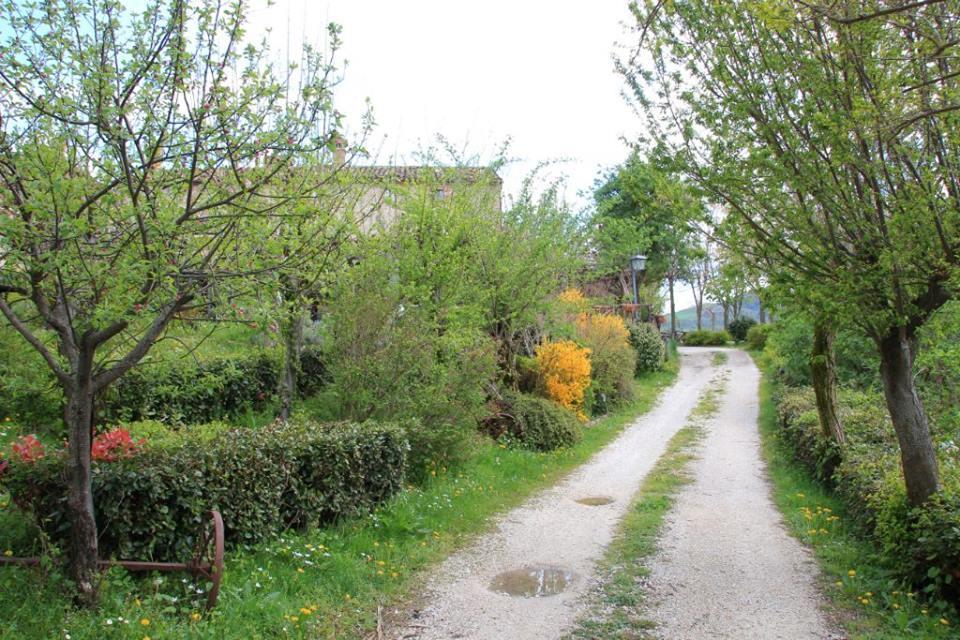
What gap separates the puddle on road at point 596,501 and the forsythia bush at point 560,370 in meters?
4.93

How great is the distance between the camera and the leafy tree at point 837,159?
15.9 ft

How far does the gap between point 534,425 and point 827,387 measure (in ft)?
16.1

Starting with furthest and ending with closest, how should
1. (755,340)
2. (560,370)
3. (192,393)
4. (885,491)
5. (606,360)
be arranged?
(755,340), (606,360), (560,370), (192,393), (885,491)

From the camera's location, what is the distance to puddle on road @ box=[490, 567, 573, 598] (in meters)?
5.78

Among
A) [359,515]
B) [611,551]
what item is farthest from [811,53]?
[359,515]

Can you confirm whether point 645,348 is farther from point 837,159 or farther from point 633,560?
point 837,159

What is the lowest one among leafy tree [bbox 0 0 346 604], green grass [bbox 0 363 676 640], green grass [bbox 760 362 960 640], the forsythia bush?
green grass [bbox 760 362 960 640]

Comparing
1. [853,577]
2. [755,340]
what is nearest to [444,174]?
[853,577]

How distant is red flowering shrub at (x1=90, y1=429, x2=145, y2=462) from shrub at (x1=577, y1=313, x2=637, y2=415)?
1232 cm

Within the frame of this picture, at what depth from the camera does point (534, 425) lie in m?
12.4

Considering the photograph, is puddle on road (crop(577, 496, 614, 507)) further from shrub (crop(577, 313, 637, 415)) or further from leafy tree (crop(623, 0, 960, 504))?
shrub (crop(577, 313, 637, 415))

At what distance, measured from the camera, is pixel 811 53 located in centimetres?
534

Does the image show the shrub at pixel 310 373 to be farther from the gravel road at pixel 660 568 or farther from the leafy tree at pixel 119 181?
the leafy tree at pixel 119 181

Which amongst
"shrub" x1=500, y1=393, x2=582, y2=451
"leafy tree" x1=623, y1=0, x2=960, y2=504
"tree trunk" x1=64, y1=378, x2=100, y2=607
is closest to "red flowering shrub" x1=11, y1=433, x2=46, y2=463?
"tree trunk" x1=64, y1=378, x2=100, y2=607
